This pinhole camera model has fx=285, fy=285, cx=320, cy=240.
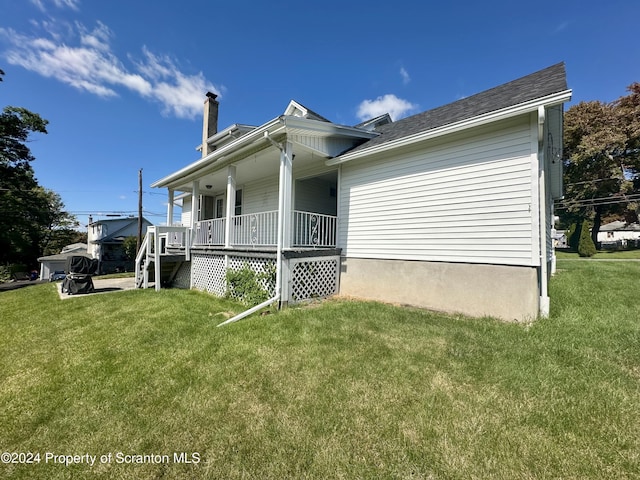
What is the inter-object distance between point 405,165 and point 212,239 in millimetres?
6720

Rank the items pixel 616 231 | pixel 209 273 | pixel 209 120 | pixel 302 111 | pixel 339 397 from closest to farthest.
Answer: pixel 339 397, pixel 209 273, pixel 302 111, pixel 209 120, pixel 616 231

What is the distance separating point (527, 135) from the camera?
507 cm

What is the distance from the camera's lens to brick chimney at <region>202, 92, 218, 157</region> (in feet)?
44.6

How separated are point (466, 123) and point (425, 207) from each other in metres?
1.81

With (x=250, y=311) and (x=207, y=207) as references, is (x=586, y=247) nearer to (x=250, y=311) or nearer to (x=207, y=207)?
(x=207, y=207)

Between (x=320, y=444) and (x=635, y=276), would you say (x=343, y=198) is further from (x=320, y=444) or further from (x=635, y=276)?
(x=635, y=276)

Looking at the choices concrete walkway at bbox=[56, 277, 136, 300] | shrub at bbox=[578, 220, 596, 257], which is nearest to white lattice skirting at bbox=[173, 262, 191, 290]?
concrete walkway at bbox=[56, 277, 136, 300]

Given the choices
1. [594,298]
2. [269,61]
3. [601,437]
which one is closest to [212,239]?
[269,61]

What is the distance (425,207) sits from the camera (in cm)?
634

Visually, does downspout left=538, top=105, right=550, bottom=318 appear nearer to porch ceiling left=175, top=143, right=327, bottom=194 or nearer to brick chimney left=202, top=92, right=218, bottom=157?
porch ceiling left=175, top=143, right=327, bottom=194

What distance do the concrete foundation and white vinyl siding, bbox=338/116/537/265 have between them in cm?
19

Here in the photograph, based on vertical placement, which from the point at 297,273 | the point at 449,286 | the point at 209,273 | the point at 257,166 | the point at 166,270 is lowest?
the point at 166,270

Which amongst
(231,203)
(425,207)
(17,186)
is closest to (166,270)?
(231,203)

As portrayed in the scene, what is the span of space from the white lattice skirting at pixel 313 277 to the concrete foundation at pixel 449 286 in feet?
0.89
